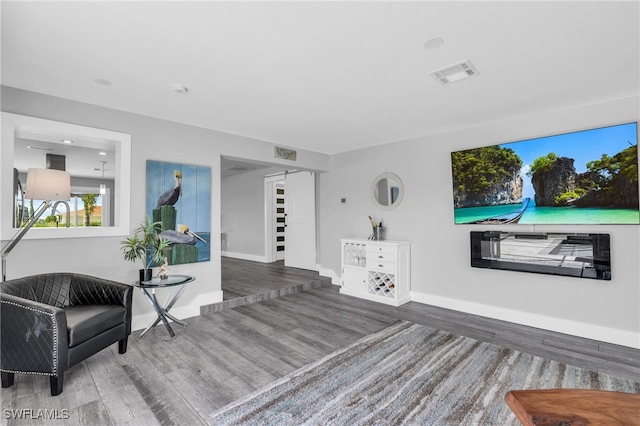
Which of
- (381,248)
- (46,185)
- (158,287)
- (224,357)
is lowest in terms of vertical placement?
(224,357)

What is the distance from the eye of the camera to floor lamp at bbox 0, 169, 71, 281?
248 centimetres

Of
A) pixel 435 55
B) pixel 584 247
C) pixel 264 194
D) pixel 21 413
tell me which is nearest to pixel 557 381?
pixel 584 247

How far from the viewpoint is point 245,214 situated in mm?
8164

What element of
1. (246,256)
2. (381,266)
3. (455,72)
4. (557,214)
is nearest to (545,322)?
(557,214)

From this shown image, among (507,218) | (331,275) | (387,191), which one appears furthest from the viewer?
(331,275)

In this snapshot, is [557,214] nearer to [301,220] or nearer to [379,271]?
[379,271]

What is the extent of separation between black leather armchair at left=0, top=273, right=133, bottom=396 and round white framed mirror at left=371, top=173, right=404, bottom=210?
3647 millimetres

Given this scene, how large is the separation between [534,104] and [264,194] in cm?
576

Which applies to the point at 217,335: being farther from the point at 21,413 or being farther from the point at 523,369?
the point at 523,369

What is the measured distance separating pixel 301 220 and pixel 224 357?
4.23m

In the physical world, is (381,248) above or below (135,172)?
below

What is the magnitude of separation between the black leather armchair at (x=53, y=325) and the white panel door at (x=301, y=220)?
162 inches

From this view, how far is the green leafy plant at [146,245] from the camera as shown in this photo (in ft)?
10.4

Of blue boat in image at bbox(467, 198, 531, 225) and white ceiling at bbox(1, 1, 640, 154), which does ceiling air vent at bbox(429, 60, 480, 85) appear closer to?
white ceiling at bbox(1, 1, 640, 154)
